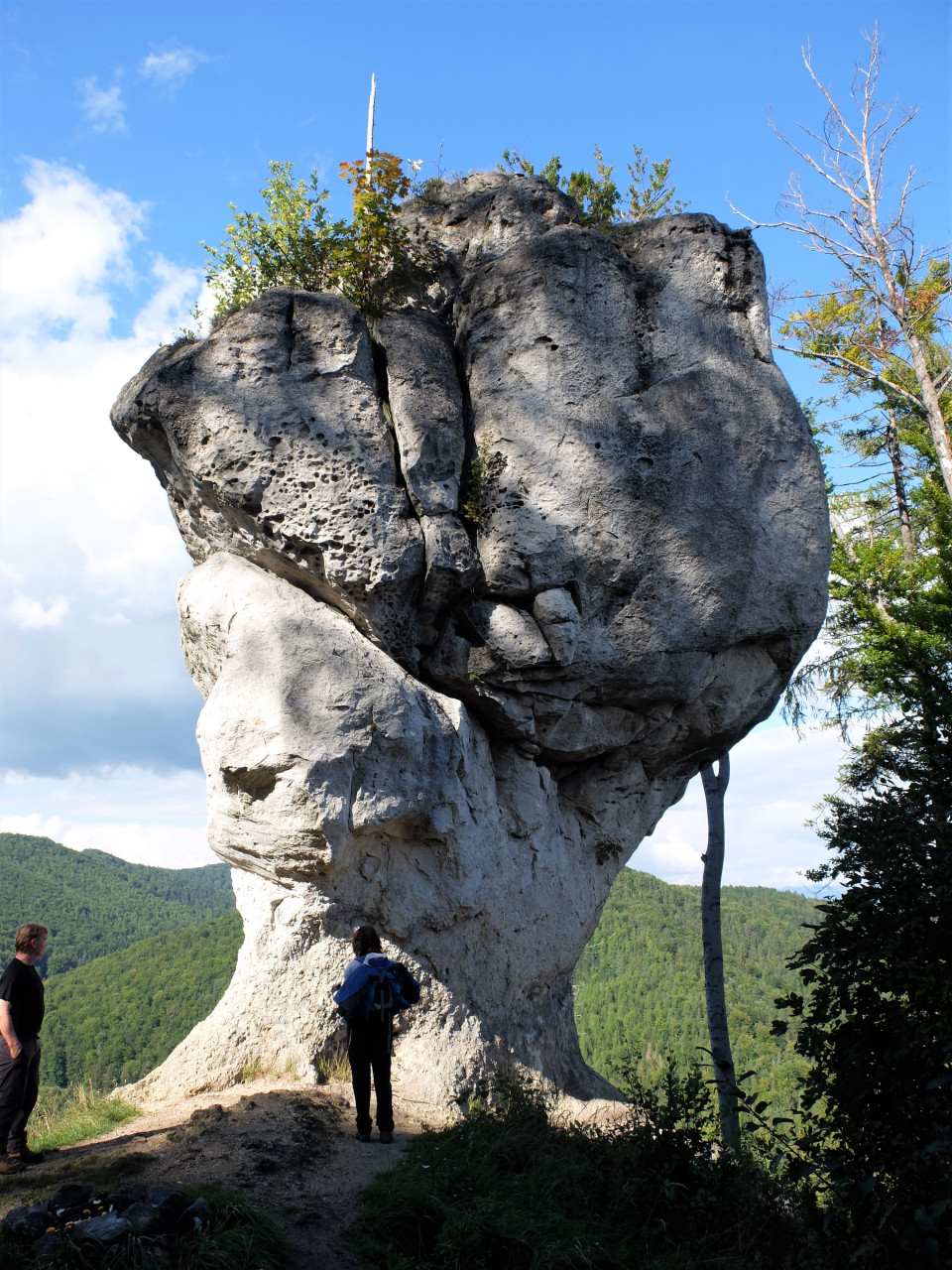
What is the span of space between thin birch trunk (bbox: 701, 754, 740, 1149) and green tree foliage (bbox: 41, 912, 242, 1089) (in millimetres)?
21218

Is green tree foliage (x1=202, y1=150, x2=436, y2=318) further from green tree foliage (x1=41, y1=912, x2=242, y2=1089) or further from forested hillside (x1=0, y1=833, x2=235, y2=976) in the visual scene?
forested hillside (x1=0, y1=833, x2=235, y2=976)

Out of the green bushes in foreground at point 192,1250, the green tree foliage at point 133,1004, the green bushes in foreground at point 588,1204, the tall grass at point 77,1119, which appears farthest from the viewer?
the green tree foliage at point 133,1004

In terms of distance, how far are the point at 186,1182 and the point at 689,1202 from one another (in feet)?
9.18

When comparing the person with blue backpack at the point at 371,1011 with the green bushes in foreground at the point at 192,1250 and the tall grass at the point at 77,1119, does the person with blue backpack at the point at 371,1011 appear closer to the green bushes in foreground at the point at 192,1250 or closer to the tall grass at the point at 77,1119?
the green bushes in foreground at the point at 192,1250

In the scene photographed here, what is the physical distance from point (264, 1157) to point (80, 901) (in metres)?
76.3

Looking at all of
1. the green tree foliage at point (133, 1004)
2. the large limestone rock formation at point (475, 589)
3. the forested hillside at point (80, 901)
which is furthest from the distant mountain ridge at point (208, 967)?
the large limestone rock formation at point (475, 589)

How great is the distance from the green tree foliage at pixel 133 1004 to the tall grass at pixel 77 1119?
23.6 m

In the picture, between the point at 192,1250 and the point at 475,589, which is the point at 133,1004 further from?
the point at 192,1250

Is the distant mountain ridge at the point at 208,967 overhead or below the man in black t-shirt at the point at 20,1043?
below

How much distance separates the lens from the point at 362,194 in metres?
8.75

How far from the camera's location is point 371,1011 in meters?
5.50

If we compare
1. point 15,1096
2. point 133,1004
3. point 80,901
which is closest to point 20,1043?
point 15,1096

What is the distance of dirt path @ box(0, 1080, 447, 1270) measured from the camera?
14.9 ft

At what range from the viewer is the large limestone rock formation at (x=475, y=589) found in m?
6.89
